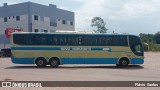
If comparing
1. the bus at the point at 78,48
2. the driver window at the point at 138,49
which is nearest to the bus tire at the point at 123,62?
the bus at the point at 78,48

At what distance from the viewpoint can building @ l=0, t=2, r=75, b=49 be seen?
2432 inches

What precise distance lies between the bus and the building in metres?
37.4

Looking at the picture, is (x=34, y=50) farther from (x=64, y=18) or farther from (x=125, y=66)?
(x=64, y=18)

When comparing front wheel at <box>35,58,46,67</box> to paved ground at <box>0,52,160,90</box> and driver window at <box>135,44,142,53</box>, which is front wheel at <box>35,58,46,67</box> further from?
driver window at <box>135,44,142,53</box>

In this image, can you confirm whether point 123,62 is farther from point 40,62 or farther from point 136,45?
point 40,62

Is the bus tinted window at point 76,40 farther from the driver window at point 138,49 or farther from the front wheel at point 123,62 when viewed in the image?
the front wheel at point 123,62

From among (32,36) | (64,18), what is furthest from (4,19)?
(32,36)

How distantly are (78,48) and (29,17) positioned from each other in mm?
38352

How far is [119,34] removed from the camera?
25250 millimetres

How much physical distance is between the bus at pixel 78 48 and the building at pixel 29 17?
3745 cm

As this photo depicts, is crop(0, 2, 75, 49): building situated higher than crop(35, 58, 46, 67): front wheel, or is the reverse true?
crop(0, 2, 75, 49): building

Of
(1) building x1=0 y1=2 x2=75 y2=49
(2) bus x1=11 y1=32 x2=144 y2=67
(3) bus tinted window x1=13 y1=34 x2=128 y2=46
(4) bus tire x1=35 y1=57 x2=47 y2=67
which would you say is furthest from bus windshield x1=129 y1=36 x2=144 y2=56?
(1) building x1=0 y1=2 x2=75 y2=49

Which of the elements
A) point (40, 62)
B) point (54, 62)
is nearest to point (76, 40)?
point (54, 62)

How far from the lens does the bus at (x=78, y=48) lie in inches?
967
